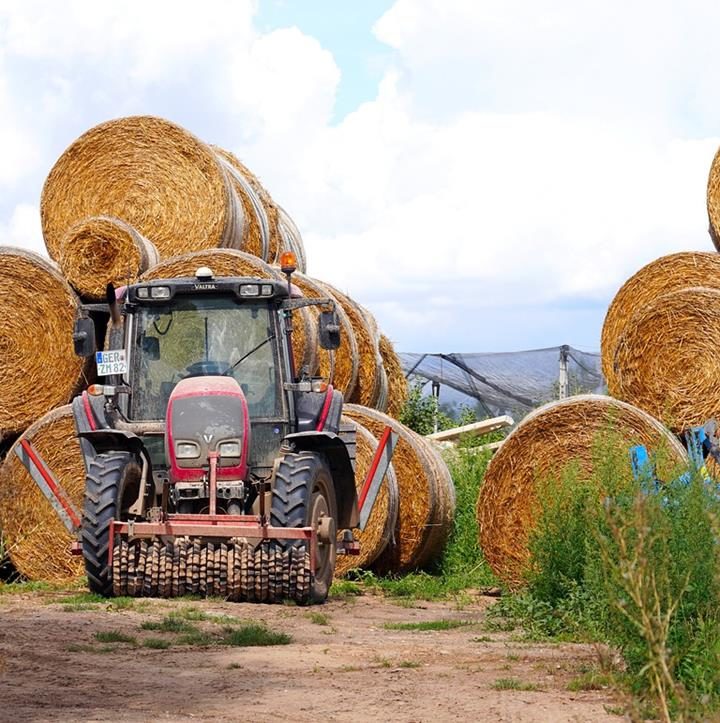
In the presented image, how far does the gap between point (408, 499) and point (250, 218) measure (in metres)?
3.45

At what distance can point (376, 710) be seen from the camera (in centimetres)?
625

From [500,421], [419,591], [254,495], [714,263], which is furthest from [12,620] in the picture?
[500,421]

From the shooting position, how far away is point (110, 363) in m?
11.0

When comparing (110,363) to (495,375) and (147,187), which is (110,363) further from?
(495,375)

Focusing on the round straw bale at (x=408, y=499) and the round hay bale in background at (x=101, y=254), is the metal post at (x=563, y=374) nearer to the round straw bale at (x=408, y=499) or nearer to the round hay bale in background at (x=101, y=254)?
the round straw bale at (x=408, y=499)

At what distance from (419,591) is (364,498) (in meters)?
1.11

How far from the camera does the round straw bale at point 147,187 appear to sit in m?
14.4

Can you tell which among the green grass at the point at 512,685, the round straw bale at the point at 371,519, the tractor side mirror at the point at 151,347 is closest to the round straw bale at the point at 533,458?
the round straw bale at the point at 371,519

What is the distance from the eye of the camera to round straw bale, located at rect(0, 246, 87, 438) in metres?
13.7

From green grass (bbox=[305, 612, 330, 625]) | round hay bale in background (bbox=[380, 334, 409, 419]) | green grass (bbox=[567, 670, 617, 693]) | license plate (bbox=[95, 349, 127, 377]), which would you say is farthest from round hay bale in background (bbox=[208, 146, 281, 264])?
green grass (bbox=[567, 670, 617, 693])

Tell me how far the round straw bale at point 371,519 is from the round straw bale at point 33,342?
2.74 m

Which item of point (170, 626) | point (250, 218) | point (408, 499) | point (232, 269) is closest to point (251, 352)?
point (232, 269)

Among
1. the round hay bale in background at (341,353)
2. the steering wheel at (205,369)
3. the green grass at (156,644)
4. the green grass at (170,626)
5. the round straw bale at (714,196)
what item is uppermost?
the round straw bale at (714,196)

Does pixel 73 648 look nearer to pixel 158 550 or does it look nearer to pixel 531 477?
pixel 158 550
